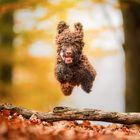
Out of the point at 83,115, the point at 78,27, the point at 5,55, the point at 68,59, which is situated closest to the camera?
the point at 68,59

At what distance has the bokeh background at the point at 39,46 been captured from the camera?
11266 millimetres

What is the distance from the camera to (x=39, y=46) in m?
14.1

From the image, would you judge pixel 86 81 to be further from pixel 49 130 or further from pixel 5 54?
pixel 5 54

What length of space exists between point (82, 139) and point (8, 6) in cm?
690

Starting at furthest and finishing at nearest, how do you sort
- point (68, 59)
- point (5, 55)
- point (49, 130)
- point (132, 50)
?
point (5, 55)
point (132, 50)
point (49, 130)
point (68, 59)

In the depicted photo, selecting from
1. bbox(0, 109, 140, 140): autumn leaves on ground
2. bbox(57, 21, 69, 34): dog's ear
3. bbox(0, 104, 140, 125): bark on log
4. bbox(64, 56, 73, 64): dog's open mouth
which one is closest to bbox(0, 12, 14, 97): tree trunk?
bbox(0, 109, 140, 140): autumn leaves on ground

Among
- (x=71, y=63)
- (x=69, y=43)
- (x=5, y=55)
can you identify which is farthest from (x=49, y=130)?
(x=5, y=55)

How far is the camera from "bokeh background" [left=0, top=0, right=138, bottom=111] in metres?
11.3

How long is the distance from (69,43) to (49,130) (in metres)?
0.88

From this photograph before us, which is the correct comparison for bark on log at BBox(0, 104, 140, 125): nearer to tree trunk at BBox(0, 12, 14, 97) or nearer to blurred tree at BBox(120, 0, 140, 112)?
blurred tree at BBox(120, 0, 140, 112)

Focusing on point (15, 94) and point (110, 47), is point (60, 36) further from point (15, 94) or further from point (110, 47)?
point (15, 94)

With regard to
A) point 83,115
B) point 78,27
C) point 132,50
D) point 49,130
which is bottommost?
point 49,130

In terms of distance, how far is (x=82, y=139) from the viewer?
4535mm

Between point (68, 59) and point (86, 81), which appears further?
point (86, 81)
